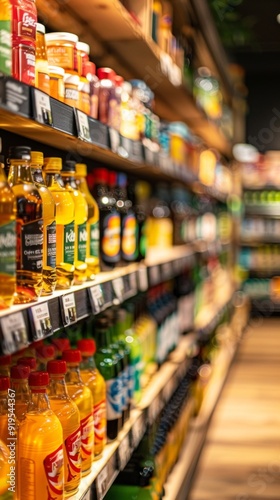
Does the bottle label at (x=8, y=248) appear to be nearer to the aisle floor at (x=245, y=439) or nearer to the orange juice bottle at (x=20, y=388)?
the orange juice bottle at (x=20, y=388)

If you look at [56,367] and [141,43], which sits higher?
[141,43]

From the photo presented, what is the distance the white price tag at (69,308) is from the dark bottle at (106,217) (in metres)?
0.70

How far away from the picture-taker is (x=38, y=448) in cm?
154

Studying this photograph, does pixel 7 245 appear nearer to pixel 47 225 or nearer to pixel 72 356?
pixel 47 225

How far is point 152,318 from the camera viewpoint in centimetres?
351

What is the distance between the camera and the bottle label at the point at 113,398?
2.30 meters

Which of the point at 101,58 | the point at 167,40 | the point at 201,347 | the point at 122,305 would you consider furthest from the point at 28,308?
the point at 201,347

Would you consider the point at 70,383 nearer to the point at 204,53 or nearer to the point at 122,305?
the point at 122,305

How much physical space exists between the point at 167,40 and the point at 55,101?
6.68 feet

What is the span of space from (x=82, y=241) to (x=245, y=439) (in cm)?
267

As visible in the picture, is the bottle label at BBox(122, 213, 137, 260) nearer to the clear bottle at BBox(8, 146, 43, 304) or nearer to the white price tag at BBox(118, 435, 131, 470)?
the white price tag at BBox(118, 435, 131, 470)

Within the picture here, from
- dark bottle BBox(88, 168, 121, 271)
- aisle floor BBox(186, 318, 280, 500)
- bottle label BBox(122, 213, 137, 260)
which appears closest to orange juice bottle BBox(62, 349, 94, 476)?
dark bottle BBox(88, 168, 121, 271)

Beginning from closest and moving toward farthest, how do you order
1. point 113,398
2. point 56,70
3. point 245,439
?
point 56,70 < point 113,398 < point 245,439

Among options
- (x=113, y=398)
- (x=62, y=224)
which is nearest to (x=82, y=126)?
(x=62, y=224)
